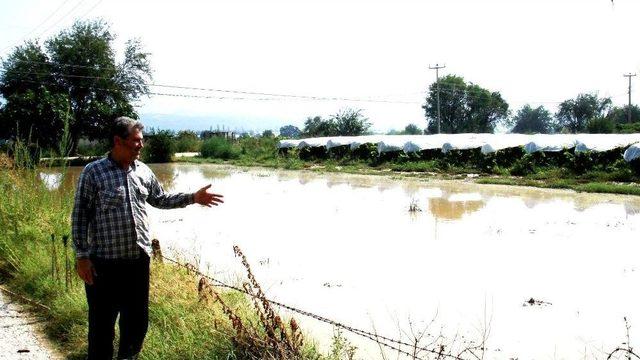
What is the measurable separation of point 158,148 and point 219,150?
185 inches

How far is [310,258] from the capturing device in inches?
404

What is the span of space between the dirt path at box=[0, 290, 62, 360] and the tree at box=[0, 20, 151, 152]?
3446 cm

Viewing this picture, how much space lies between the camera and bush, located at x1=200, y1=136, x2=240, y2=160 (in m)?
44.8

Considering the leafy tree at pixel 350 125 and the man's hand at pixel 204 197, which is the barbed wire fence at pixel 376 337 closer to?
the man's hand at pixel 204 197

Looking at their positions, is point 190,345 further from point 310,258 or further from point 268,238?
point 268,238

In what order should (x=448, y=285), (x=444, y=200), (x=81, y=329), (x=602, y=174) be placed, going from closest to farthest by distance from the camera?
(x=81, y=329) < (x=448, y=285) < (x=444, y=200) < (x=602, y=174)

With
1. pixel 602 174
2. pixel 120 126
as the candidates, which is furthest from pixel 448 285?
pixel 602 174

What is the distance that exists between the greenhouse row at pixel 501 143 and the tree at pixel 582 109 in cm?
5719

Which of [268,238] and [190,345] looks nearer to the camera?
[190,345]

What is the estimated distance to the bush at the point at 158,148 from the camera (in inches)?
1686

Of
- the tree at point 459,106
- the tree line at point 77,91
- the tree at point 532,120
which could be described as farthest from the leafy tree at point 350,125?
the tree at point 532,120

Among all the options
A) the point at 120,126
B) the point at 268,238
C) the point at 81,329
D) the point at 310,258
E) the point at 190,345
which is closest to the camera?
the point at 120,126

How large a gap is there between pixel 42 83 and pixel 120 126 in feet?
142

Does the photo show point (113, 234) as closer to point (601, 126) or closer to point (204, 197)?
point (204, 197)
